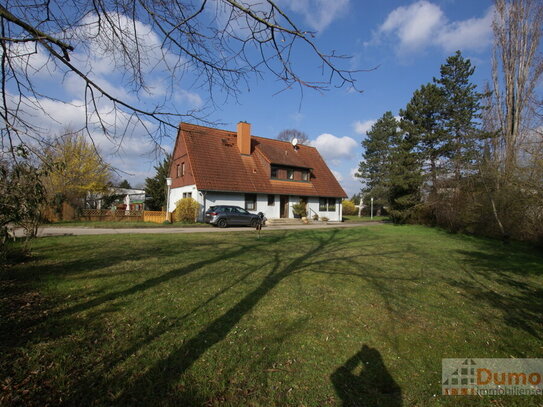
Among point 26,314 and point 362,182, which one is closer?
point 26,314

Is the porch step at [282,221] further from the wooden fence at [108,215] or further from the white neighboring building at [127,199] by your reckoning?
the white neighboring building at [127,199]

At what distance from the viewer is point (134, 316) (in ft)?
13.2

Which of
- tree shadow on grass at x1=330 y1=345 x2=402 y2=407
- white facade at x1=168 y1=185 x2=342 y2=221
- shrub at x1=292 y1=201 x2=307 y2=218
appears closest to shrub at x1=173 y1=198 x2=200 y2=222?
white facade at x1=168 y1=185 x2=342 y2=221

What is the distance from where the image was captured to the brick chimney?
27.3m

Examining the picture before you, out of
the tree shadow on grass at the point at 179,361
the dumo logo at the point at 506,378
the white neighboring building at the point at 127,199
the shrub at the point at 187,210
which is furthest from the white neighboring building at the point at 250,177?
the dumo logo at the point at 506,378

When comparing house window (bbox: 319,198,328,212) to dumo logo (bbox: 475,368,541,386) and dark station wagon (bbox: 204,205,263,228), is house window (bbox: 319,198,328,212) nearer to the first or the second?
dark station wagon (bbox: 204,205,263,228)

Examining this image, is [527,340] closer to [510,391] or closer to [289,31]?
[510,391]

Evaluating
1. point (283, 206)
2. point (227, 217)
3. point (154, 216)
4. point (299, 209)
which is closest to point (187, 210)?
point (227, 217)

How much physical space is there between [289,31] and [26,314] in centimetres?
508

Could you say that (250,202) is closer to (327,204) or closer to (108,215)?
(327,204)

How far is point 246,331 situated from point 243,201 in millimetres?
21390

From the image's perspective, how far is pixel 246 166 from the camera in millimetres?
26562

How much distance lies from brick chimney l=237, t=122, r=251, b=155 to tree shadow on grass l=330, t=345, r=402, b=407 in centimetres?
2545

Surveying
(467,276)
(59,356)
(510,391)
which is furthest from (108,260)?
(467,276)
